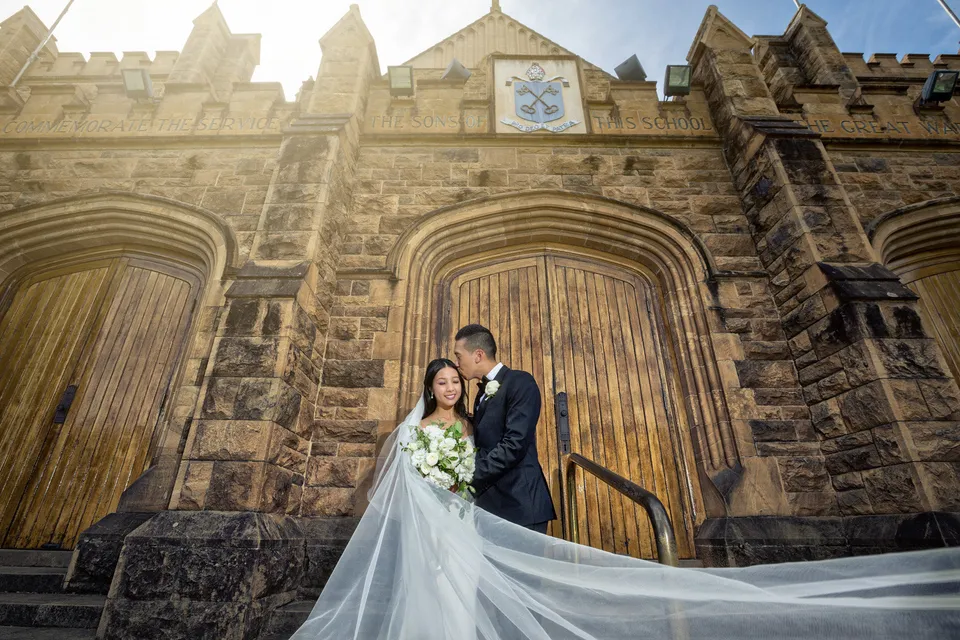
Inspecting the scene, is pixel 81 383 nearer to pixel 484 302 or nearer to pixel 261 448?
pixel 261 448

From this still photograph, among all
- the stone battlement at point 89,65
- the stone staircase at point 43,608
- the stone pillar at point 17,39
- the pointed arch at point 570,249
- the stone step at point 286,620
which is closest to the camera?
the stone staircase at point 43,608

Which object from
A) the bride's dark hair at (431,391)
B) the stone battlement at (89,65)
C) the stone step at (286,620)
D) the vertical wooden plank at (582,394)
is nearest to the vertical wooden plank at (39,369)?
the stone step at (286,620)

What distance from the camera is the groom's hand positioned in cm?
222

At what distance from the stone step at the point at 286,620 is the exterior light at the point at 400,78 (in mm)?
5647

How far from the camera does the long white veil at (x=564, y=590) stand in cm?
144

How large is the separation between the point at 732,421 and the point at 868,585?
252 centimetres

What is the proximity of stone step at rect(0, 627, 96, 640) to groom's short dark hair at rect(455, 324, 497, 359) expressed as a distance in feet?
9.01

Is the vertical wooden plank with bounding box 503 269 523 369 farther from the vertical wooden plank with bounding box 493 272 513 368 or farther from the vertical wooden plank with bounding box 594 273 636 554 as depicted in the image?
the vertical wooden plank with bounding box 594 273 636 554

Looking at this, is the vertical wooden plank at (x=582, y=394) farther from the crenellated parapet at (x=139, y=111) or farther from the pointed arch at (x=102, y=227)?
the pointed arch at (x=102, y=227)

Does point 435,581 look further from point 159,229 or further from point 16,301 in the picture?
point 16,301

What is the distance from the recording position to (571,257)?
17.1 ft

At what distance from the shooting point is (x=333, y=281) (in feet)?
14.5

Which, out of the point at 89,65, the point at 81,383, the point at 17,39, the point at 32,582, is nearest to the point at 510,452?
the point at 32,582

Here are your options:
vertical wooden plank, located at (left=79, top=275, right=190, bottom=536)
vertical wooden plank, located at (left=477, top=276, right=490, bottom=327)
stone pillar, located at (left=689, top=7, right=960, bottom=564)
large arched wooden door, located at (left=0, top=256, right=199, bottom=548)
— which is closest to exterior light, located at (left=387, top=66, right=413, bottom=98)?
vertical wooden plank, located at (left=477, top=276, right=490, bottom=327)
